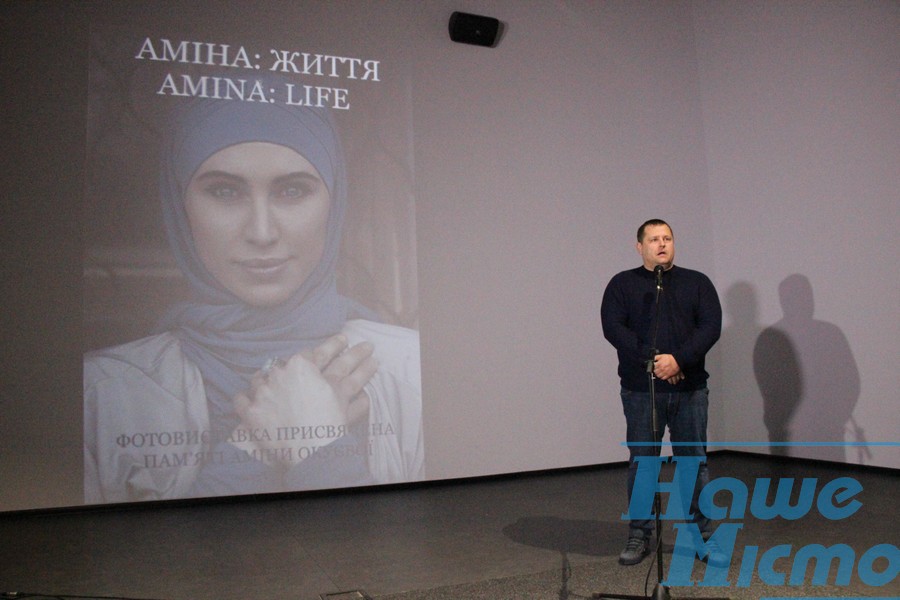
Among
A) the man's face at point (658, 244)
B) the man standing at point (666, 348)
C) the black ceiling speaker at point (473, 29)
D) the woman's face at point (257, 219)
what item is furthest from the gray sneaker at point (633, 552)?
the black ceiling speaker at point (473, 29)

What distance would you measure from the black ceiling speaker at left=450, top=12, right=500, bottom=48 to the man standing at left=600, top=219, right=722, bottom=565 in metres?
2.83

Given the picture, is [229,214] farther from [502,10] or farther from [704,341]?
[704,341]

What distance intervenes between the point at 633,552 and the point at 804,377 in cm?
316

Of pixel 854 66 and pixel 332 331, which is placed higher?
pixel 854 66

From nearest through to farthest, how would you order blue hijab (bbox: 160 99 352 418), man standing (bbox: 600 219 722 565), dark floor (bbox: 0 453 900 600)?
dark floor (bbox: 0 453 900 600) < man standing (bbox: 600 219 722 565) < blue hijab (bbox: 160 99 352 418)

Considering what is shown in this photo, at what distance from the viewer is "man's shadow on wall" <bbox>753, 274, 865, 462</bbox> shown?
17.2 feet

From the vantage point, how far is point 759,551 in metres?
3.13

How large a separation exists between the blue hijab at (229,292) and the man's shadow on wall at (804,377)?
3326mm

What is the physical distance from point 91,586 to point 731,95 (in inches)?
222

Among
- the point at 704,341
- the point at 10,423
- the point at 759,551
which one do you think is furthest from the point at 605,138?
the point at 10,423

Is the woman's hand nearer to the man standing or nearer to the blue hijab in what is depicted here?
the blue hijab

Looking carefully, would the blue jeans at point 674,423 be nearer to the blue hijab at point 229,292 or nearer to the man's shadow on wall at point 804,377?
the blue hijab at point 229,292

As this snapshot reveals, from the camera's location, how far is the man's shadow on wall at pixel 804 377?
5.25m

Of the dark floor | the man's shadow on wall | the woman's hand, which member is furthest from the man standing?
the man's shadow on wall
